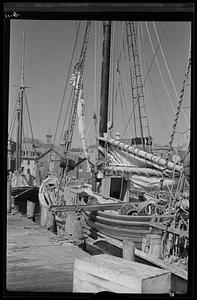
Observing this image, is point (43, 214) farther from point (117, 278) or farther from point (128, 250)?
point (117, 278)

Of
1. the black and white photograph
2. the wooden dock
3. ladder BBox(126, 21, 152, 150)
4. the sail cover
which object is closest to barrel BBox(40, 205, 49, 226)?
the black and white photograph

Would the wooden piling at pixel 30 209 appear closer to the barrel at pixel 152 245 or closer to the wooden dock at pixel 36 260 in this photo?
the wooden dock at pixel 36 260

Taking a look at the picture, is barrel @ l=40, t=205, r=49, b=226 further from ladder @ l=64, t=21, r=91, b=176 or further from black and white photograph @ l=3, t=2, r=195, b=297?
ladder @ l=64, t=21, r=91, b=176

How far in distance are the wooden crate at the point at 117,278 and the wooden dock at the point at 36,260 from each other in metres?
0.19

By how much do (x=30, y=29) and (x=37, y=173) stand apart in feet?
3.11

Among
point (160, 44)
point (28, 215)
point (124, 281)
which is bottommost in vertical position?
point (124, 281)

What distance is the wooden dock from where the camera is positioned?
232 cm

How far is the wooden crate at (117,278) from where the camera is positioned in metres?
2.09

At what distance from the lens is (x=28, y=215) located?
306 centimetres

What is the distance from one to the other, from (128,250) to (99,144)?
2.51ft

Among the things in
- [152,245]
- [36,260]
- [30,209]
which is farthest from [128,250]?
[30,209]
